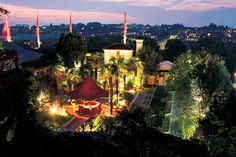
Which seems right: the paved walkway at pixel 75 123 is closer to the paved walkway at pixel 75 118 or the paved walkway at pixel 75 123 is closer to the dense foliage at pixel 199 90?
the paved walkway at pixel 75 118

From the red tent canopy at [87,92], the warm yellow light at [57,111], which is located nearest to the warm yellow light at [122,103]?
the red tent canopy at [87,92]

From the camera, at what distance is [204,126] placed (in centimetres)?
2341

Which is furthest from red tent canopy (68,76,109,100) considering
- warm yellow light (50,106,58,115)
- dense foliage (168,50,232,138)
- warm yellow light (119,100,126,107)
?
dense foliage (168,50,232,138)

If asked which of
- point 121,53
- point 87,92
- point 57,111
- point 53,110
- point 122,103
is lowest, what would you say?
point 122,103

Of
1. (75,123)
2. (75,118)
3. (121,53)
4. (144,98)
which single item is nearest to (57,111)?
(75,118)

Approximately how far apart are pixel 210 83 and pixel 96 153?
16884 millimetres

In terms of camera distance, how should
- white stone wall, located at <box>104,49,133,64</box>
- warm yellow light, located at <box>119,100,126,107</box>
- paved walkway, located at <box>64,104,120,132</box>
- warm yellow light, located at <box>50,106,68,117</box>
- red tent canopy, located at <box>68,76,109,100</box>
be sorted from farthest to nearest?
1. white stone wall, located at <box>104,49,133,64</box>
2. warm yellow light, located at <box>119,100,126,107</box>
3. red tent canopy, located at <box>68,76,109,100</box>
4. warm yellow light, located at <box>50,106,68,117</box>
5. paved walkway, located at <box>64,104,120,132</box>

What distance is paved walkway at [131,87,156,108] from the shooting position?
120ft

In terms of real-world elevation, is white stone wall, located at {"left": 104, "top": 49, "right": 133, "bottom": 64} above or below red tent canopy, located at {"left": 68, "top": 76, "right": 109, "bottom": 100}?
above

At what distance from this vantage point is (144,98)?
3950 cm

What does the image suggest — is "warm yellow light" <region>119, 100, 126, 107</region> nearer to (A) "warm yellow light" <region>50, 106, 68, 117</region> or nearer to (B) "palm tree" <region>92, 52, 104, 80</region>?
(B) "palm tree" <region>92, 52, 104, 80</region>

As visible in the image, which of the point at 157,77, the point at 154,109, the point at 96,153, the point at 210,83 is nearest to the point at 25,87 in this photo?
the point at 96,153

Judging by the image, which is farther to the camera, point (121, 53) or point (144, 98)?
point (121, 53)

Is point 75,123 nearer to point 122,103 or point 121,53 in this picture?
point 122,103
